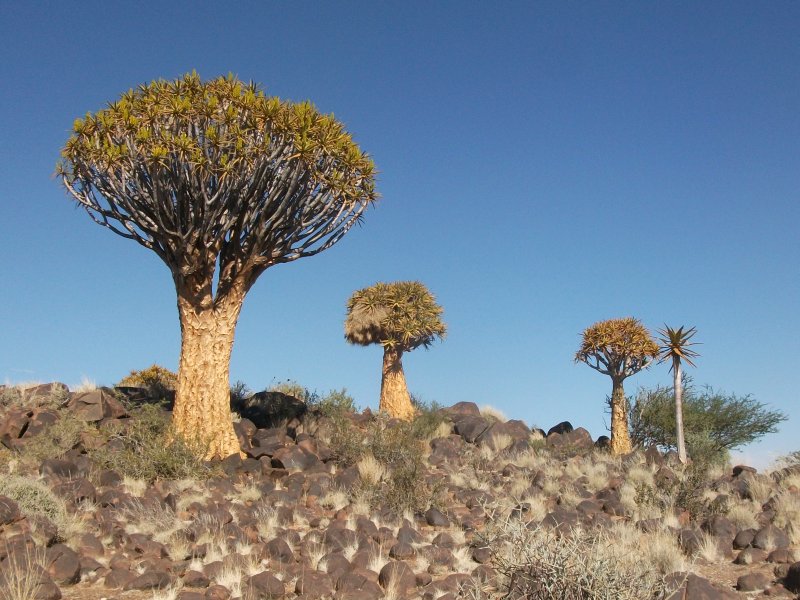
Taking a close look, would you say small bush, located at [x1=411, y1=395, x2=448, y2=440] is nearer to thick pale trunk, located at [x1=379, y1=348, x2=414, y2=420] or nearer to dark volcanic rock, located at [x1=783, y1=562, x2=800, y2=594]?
thick pale trunk, located at [x1=379, y1=348, x2=414, y2=420]

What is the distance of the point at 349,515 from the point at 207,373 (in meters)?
4.73

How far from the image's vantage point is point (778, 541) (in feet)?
33.7

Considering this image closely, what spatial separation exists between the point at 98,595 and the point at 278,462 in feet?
19.9

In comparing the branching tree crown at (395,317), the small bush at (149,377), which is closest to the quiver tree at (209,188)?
the branching tree crown at (395,317)

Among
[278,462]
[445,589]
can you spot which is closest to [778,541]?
[445,589]

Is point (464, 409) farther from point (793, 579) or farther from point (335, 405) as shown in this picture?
point (793, 579)

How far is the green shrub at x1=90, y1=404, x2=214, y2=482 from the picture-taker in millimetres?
13078

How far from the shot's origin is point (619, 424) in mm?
21031

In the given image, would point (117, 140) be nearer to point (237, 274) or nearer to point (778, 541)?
point (237, 274)

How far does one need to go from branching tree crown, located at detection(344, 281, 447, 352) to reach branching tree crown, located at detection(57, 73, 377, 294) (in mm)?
7218

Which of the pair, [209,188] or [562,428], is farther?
[562,428]

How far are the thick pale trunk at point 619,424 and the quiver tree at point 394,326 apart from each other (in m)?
5.26

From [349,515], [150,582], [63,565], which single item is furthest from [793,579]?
[63,565]

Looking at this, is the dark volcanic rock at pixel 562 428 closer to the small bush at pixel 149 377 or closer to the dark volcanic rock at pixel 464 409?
the dark volcanic rock at pixel 464 409
